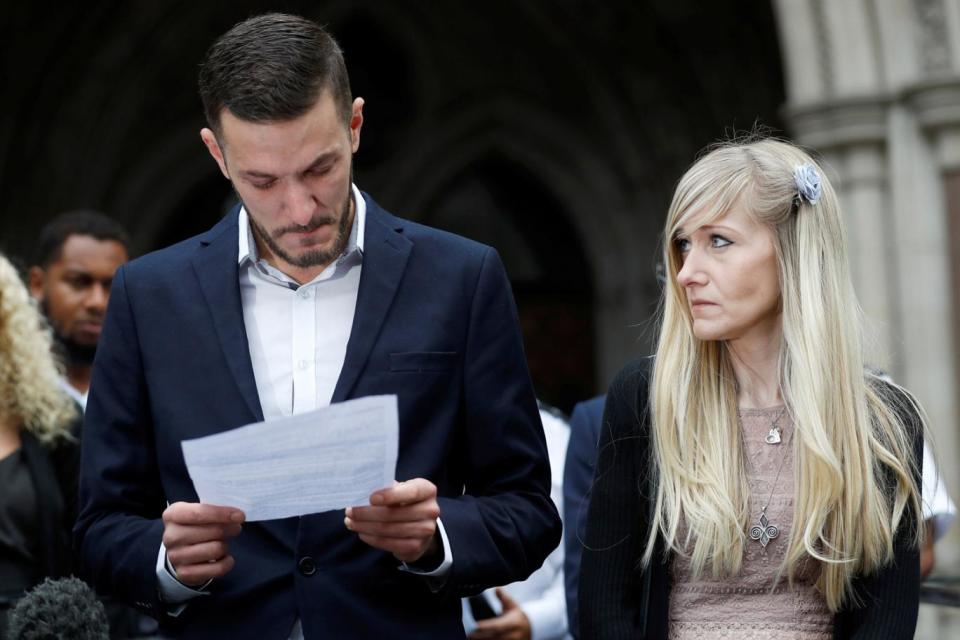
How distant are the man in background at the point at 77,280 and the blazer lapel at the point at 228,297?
235cm

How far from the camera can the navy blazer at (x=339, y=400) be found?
246 centimetres

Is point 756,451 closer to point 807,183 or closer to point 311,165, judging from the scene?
point 807,183

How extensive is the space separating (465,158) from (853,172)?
5207 millimetres

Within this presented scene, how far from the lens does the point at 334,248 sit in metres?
2.49

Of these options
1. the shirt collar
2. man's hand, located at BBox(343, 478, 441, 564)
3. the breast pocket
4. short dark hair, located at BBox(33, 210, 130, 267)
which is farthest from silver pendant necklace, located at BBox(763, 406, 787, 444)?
short dark hair, located at BBox(33, 210, 130, 267)

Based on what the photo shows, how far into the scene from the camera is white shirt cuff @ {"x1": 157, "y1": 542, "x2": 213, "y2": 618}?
243cm

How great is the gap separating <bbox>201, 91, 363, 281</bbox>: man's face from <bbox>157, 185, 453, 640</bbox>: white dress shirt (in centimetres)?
9

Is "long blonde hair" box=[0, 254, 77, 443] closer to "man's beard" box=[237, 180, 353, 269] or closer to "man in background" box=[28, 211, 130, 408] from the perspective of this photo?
"man in background" box=[28, 211, 130, 408]

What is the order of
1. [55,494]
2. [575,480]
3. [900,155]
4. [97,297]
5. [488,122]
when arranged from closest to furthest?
1. [55,494]
2. [575,480]
3. [97,297]
4. [900,155]
5. [488,122]

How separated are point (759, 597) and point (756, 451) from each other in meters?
0.27

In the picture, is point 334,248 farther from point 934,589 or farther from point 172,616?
point 934,589

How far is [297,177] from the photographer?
2447 millimetres

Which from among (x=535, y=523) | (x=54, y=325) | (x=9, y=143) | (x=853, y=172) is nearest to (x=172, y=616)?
(x=535, y=523)

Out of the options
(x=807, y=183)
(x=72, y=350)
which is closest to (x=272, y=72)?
(x=807, y=183)
